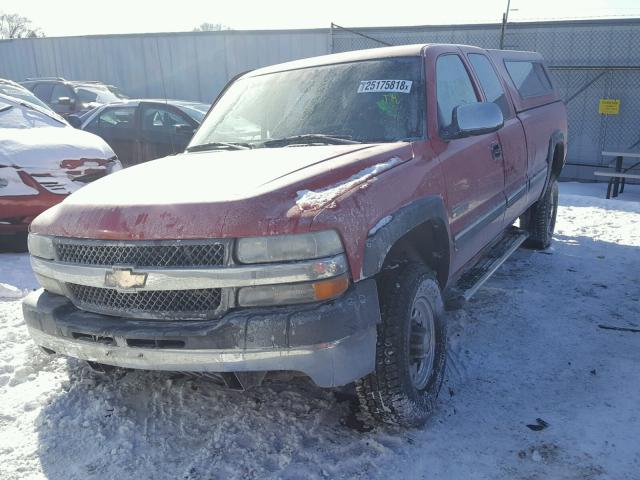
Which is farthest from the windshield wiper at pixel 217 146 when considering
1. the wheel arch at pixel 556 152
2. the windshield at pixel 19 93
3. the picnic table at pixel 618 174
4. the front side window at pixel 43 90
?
the front side window at pixel 43 90

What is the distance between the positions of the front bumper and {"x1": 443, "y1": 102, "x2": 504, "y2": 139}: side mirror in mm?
1206

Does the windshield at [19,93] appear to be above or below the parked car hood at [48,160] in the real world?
above

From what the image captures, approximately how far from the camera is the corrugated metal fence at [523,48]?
1101 cm

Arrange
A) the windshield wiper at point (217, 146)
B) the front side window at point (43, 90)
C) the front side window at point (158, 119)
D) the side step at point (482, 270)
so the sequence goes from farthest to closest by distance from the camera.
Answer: the front side window at point (43, 90) → the front side window at point (158, 119) → the side step at point (482, 270) → the windshield wiper at point (217, 146)

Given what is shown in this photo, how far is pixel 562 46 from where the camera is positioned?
444 inches

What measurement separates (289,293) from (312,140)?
1.18 meters

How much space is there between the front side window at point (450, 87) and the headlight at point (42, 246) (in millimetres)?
2158

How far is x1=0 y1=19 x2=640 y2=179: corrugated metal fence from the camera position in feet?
36.1

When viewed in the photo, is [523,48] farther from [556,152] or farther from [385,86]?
[385,86]

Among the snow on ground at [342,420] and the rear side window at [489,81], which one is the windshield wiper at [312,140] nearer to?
the snow on ground at [342,420]

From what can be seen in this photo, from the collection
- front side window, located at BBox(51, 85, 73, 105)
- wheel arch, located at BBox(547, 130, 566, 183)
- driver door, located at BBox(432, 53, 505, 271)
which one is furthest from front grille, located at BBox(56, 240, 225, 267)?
front side window, located at BBox(51, 85, 73, 105)

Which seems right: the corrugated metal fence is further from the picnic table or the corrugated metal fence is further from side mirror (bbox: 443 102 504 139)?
side mirror (bbox: 443 102 504 139)

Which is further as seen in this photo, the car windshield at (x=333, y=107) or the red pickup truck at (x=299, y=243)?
the car windshield at (x=333, y=107)

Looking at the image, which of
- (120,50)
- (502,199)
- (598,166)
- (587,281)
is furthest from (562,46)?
(120,50)
